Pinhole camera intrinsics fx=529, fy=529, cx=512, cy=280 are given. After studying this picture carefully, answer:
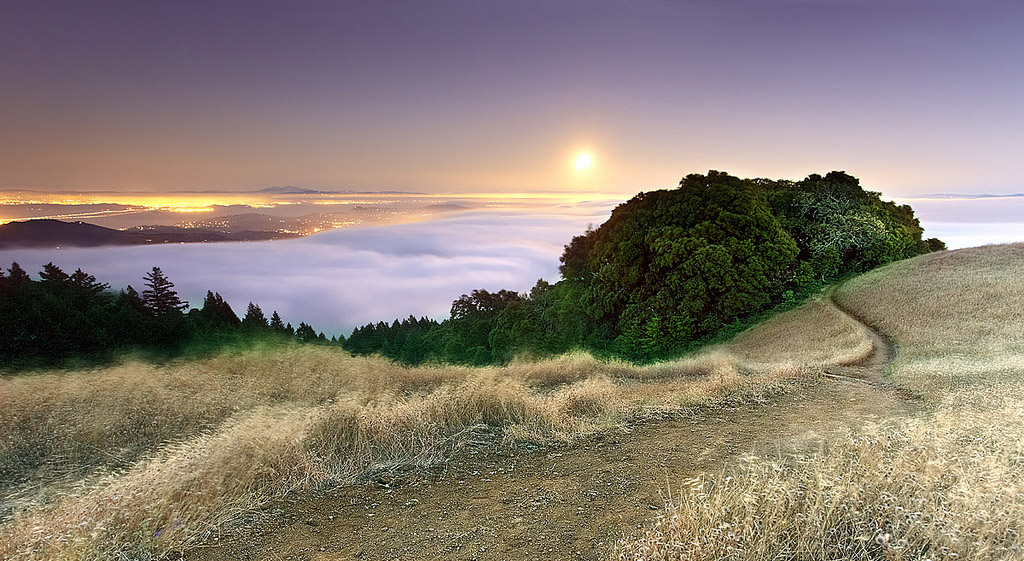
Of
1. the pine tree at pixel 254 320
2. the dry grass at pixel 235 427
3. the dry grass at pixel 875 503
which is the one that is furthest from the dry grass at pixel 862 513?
the pine tree at pixel 254 320

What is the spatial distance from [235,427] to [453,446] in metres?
2.99

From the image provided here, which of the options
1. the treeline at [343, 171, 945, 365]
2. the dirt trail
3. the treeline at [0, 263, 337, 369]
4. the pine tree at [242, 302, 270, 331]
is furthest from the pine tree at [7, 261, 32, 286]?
the dirt trail

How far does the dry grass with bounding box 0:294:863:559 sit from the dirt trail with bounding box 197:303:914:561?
16.1 inches

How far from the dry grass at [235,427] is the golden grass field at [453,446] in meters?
0.03

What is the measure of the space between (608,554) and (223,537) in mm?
3534

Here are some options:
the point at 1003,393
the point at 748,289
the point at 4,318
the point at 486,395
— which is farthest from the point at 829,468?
the point at 4,318

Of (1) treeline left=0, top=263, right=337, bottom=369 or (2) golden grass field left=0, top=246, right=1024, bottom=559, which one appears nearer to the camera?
Result: (2) golden grass field left=0, top=246, right=1024, bottom=559

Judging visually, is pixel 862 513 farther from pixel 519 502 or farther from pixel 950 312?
pixel 950 312

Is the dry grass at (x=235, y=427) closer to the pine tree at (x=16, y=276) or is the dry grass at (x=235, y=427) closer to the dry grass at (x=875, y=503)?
the dry grass at (x=875, y=503)

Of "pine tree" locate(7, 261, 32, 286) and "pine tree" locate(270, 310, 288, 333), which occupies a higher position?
"pine tree" locate(7, 261, 32, 286)

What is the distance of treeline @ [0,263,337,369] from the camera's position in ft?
80.8

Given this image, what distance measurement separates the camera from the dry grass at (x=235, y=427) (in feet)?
16.6

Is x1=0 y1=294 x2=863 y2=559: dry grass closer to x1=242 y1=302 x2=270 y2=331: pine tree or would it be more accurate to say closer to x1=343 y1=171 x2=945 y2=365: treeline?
x1=343 y1=171 x2=945 y2=365: treeline

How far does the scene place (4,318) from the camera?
79.9 ft
